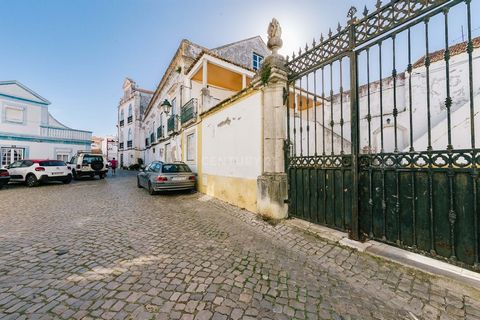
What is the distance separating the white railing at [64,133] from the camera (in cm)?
1795

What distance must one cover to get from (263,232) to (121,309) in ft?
9.49

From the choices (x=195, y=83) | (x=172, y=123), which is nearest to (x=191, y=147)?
(x=195, y=83)

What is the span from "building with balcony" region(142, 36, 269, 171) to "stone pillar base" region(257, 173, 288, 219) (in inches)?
158

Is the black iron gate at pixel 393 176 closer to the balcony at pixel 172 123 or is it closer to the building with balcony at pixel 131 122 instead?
the balcony at pixel 172 123

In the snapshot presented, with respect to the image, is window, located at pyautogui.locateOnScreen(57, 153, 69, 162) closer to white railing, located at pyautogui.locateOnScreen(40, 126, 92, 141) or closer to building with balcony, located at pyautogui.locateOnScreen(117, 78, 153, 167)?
white railing, located at pyautogui.locateOnScreen(40, 126, 92, 141)

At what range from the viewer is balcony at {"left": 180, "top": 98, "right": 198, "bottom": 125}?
10766 millimetres

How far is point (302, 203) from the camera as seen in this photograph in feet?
15.4

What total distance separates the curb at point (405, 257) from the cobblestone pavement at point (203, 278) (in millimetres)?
120

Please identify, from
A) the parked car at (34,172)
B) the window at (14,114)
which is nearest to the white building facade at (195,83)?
the parked car at (34,172)

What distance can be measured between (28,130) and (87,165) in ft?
24.1

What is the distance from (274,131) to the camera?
5.16 meters

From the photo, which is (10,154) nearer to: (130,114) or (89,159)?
(89,159)

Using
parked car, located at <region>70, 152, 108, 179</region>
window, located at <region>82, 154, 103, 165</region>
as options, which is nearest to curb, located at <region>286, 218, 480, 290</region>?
parked car, located at <region>70, 152, 108, 179</region>

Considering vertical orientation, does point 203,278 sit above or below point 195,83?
below
